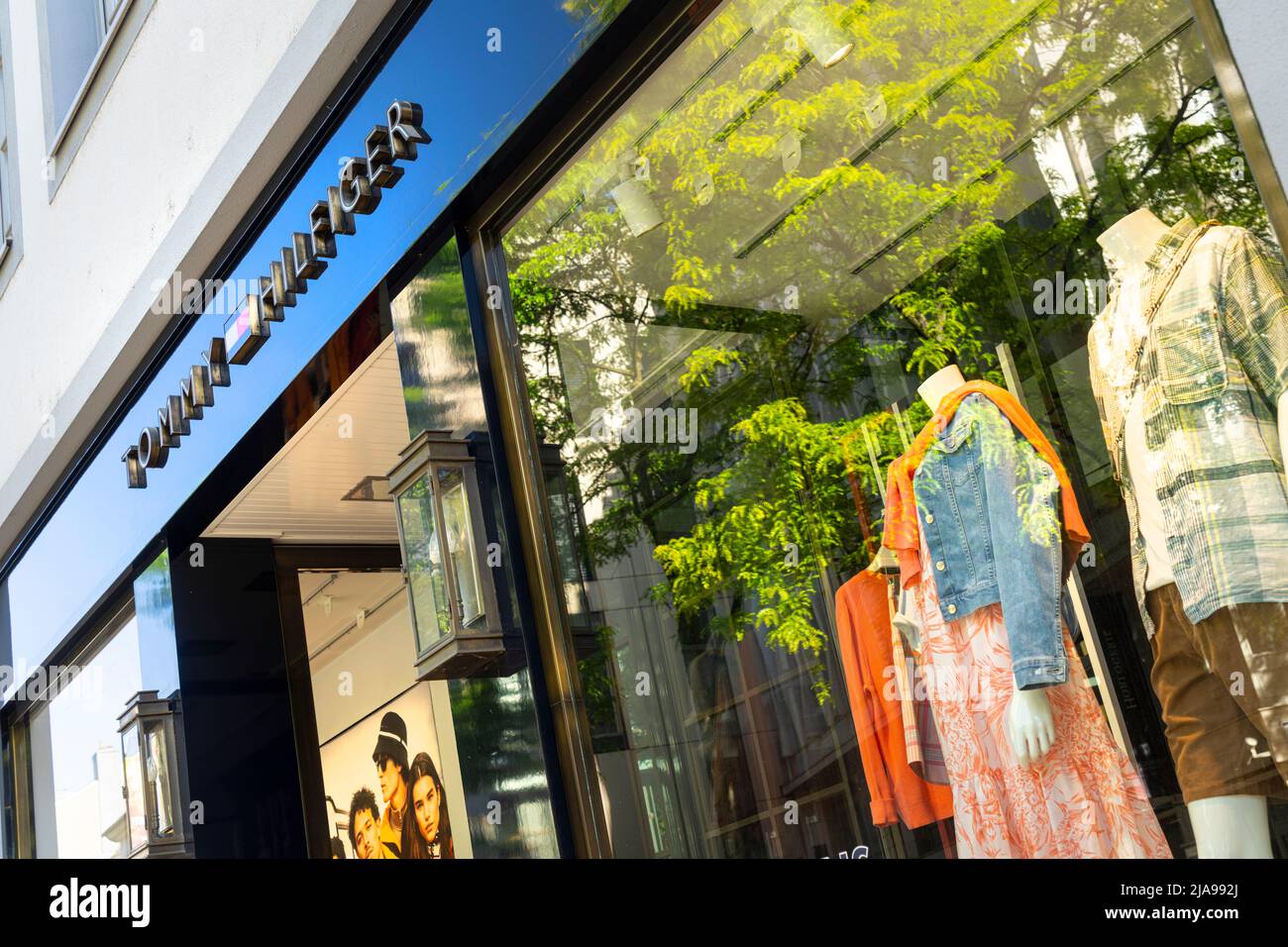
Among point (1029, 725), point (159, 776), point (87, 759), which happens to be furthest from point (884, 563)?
point (87, 759)

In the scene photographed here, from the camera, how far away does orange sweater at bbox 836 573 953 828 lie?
2975mm

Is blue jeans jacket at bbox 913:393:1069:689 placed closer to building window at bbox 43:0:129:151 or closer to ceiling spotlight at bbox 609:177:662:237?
ceiling spotlight at bbox 609:177:662:237

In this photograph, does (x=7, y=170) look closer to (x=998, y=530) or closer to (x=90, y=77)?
(x=90, y=77)

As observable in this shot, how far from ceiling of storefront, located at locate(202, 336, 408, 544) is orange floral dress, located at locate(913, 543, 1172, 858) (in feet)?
8.73

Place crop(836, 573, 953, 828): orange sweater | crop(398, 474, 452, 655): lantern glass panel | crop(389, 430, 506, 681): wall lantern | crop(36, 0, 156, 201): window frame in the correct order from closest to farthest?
crop(836, 573, 953, 828): orange sweater, crop(389, 430, 506, 681): wall lantern, crop(398, 474, 452, 655): lantern glass panel, crop(36, 0, 156, 201): window frame

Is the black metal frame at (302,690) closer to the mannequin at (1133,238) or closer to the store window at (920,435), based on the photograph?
the store window at (920,435)

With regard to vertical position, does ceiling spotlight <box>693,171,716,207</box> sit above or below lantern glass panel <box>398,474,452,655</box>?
above

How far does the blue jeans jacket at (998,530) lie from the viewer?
2705 mm

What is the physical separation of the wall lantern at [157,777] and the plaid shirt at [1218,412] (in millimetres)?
5166

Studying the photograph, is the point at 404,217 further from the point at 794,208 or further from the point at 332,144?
the point at 794,208

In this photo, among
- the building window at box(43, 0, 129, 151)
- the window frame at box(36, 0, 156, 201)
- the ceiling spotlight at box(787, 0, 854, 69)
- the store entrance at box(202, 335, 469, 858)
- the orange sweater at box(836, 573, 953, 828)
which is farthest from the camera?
the building window at box(43, 0, 129, 151)

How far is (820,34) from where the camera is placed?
3162 mm

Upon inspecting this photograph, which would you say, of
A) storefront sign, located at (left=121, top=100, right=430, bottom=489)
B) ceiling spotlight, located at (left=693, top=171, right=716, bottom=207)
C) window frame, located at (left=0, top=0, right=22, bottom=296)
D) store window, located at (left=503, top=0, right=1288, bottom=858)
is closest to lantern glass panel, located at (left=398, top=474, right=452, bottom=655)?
store window, located at (left=503, top=0, right=1288, bottom=858)

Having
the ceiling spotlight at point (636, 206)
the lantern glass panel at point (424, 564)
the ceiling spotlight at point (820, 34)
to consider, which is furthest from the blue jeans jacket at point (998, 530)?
the lantern glass panel at point (424, 564)
